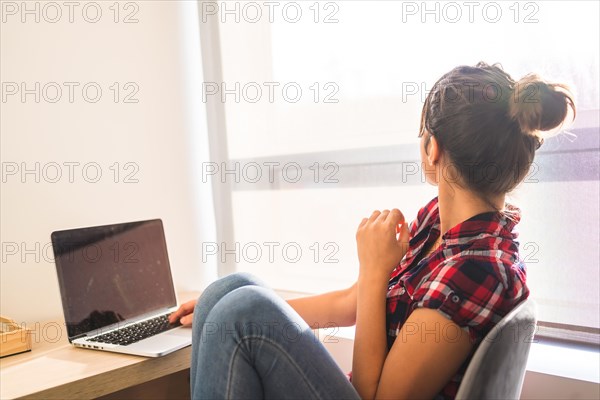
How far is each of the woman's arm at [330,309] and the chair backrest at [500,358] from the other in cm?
48

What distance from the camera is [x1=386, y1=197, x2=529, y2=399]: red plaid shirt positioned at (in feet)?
2.77

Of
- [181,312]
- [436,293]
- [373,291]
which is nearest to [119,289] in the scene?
[181,312]

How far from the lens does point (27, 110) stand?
4.76ft

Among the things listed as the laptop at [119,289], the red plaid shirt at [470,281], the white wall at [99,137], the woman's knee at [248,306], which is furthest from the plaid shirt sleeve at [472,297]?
the white wall at [99,137]

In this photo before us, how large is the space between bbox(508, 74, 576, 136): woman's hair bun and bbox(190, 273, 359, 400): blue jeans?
1.68ft

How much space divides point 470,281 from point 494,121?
274 mm

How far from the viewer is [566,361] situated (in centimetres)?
124

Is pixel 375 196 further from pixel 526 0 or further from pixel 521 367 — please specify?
pixel 521 367

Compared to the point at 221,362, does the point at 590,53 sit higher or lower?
higher

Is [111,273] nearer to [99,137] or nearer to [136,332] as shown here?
[136,332]

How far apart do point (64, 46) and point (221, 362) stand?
43.9 inches

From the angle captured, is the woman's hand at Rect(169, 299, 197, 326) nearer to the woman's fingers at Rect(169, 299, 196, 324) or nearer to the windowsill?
the woman's fingers at Rect(169, 299, 196, 324)

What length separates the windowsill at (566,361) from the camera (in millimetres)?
1164

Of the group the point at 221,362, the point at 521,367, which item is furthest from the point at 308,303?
the point at 521,367
